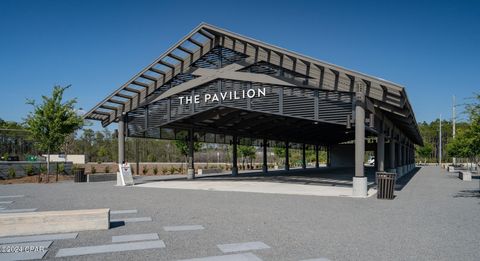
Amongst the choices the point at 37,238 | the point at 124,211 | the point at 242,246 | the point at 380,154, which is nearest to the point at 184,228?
the point at 242,246

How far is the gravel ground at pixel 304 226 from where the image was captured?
21.4 ft

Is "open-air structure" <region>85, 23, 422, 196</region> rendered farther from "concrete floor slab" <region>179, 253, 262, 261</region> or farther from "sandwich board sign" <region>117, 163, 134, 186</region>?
"concrete floor slab" <region>179, 253, 262, 261</region>

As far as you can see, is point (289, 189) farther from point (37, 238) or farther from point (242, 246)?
point (37, 238)

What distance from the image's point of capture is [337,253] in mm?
6473

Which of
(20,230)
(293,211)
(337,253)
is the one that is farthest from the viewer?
(293,211)

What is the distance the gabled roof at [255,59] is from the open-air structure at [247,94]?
0.04 m

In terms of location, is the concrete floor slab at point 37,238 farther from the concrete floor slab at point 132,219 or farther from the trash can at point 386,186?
the trash can at point 386,186

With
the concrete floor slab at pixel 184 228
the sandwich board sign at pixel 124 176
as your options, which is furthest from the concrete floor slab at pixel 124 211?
the sandwich board sign at pixel 124 176

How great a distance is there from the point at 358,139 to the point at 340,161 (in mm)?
41481

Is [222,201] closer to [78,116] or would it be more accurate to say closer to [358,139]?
[358,139]

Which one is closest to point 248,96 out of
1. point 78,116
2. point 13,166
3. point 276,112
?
point 276,112

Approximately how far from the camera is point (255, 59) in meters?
19.1

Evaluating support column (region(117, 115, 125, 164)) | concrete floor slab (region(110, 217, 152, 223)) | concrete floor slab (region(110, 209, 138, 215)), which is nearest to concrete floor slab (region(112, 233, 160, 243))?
concrete floor slab (region(110, 217, 152, 223))

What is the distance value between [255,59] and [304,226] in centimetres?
1180
